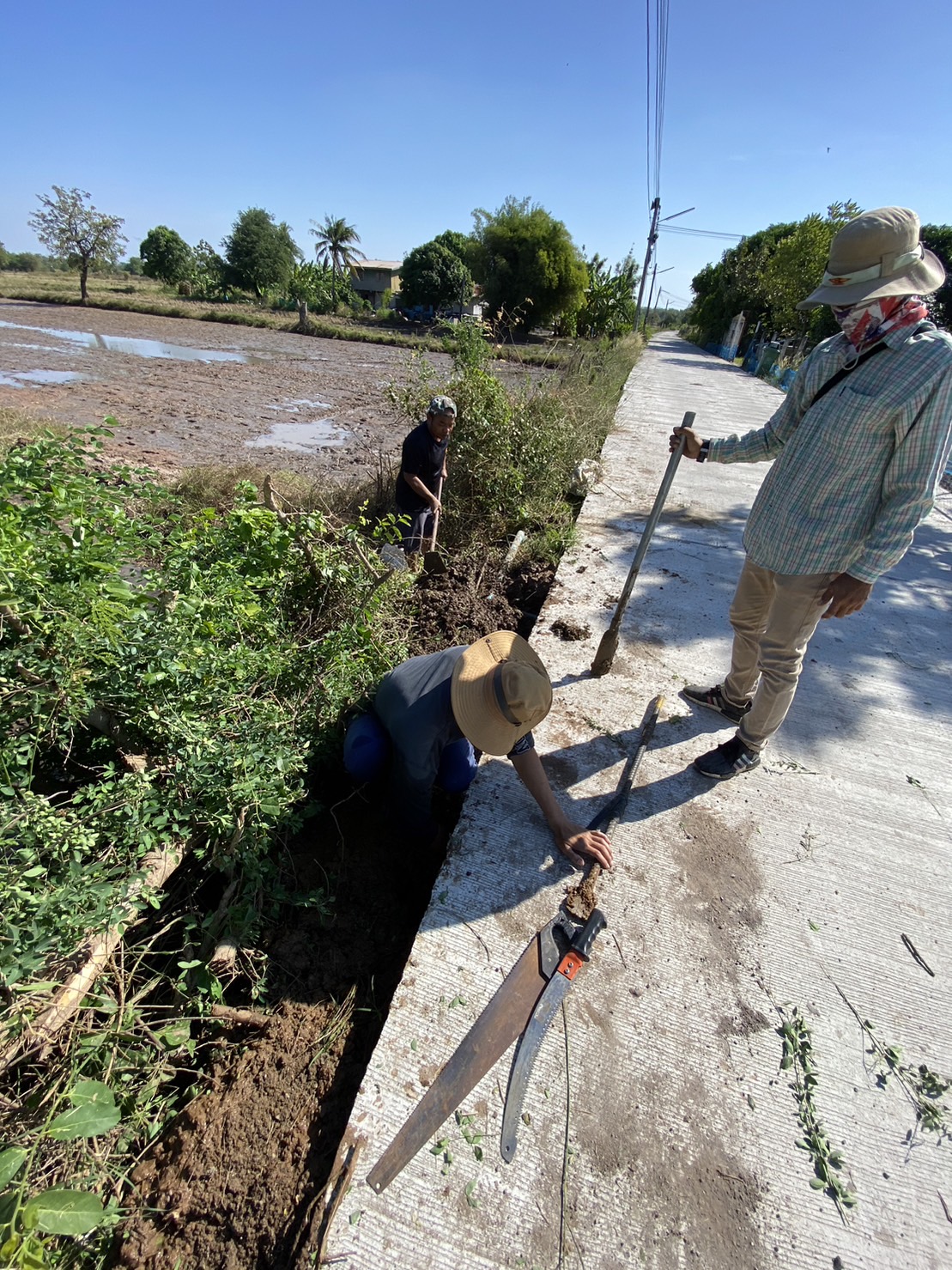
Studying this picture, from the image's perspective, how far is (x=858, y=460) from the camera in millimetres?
1949

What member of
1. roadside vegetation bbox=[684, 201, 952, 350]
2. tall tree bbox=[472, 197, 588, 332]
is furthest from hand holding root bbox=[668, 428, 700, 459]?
tall tree bbox=[472, 197, 588, 332]

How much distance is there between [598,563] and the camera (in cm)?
419

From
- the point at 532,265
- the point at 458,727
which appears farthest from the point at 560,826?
the point at 532,265

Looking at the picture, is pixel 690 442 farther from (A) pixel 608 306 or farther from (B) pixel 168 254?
(B) pixel 168 254

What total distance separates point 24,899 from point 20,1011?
0.24 metres

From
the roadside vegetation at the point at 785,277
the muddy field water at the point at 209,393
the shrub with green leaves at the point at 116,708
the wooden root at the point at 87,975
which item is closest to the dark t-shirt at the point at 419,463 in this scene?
the muddy field water at the point at 209,393

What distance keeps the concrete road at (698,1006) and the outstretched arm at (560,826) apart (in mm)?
136

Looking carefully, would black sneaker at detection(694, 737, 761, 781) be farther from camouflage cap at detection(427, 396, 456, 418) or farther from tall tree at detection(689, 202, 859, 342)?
tall tree at detection(689, 202, 859, 342)

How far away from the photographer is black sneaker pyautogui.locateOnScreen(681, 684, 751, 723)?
9.16ft

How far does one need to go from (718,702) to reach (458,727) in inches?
60.1

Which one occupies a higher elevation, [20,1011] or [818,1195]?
[20,1011]

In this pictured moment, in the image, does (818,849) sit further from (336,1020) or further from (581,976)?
(336,1020)

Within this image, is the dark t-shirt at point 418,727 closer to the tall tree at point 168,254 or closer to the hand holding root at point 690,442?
the hand holding root at point 690,442

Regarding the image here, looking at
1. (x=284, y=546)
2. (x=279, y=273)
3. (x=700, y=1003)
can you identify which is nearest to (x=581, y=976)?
(x=700, y=1003)
